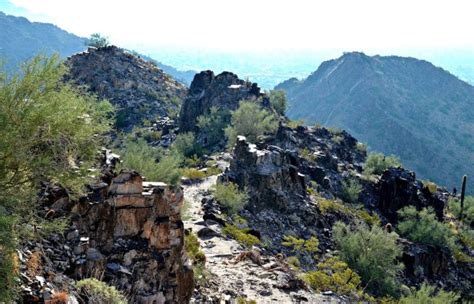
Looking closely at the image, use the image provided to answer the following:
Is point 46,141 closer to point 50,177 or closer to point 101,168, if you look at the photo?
point 50,177

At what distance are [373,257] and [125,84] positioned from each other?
4409 cm

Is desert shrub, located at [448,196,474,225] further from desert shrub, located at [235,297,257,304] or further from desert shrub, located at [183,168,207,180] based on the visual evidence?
desert shrub, located at [235,297,257,304]

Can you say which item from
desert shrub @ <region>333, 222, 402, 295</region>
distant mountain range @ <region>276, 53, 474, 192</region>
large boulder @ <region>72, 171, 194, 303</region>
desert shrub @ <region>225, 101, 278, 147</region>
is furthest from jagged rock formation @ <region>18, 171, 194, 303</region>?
distant mountain range @ <region>276, 53, 474, 192</region>

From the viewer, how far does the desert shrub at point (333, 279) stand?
59.6 feet

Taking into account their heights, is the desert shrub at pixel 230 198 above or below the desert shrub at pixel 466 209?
above

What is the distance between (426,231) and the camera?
33.9m

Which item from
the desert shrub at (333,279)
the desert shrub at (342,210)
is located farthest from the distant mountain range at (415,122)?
the desert shrub at (333,279)

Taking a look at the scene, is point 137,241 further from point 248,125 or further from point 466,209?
point 466,209

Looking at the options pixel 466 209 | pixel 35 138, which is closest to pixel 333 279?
pixel 35 138

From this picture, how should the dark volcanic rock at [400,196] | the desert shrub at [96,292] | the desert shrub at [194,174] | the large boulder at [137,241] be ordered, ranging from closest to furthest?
the desert shrub at [96,292], the large boulder at [137,241], the desert shrub at [194,174], the dark volcanic rock at [400,196]

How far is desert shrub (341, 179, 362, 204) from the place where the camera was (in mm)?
39441

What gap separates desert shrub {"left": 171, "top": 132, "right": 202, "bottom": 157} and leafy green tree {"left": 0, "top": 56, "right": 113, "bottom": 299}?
34.8 meters

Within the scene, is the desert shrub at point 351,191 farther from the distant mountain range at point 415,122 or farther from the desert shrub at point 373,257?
the distant mountain range at point 415,122

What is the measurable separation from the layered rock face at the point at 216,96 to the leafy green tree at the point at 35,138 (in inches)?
1601
